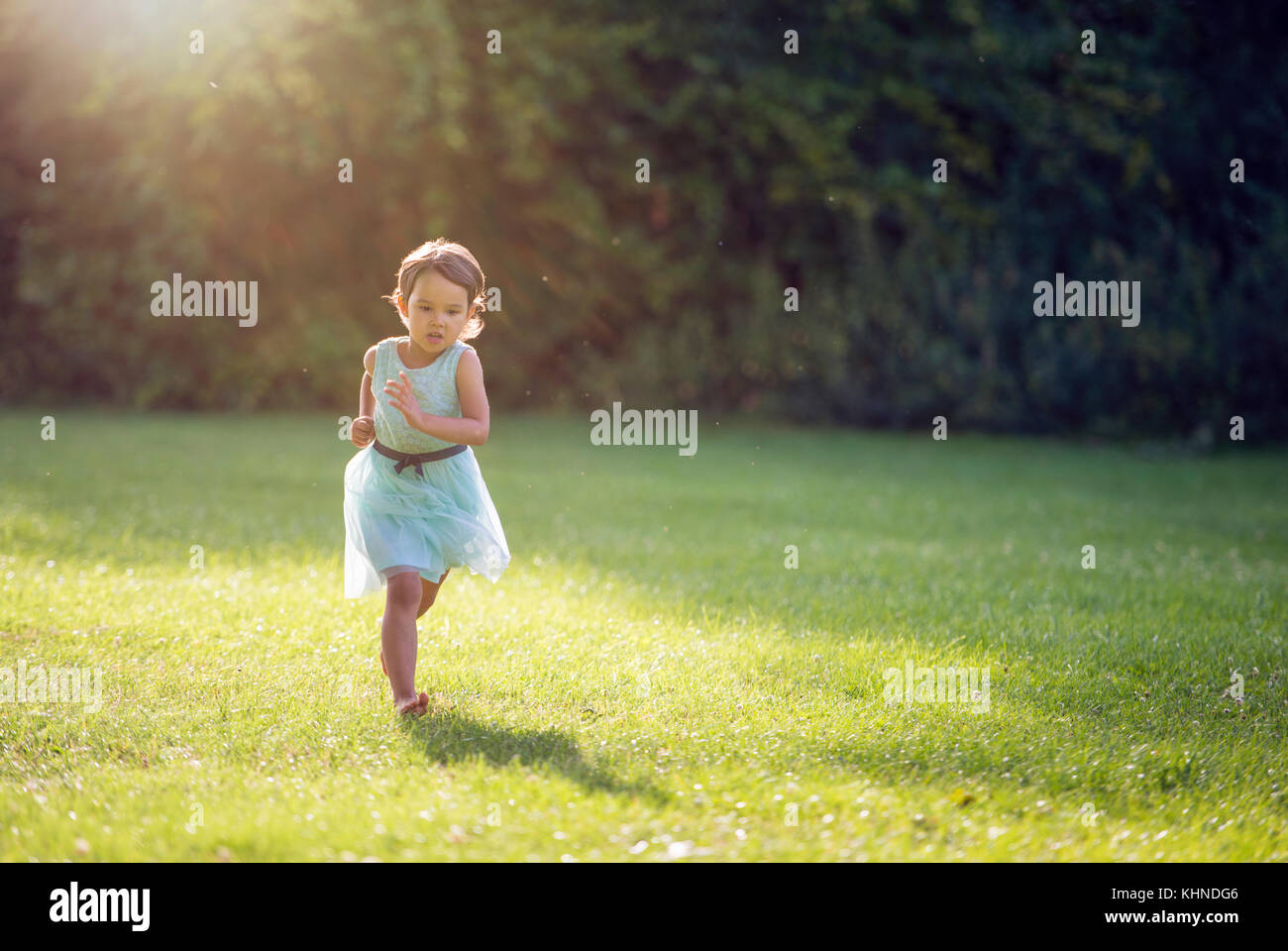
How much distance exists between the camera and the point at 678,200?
69.5 feet

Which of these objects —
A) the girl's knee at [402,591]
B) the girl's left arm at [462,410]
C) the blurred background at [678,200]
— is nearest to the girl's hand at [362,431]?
the girl's left arm at [462,410]

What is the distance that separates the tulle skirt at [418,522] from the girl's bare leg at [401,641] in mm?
88

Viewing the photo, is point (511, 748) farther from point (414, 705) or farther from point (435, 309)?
point (435, 309)

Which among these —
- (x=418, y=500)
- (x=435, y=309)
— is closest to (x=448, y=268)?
(x=435, y=309)

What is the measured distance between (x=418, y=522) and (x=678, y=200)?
17.5 m

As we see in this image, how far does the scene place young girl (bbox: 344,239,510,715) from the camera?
4.45 metres

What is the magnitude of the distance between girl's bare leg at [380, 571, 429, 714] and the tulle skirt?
9 cm

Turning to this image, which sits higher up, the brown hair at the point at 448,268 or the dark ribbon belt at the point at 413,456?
the brown hair at the point at 448,268

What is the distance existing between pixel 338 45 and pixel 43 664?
14.6 meters

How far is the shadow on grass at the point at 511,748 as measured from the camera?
3.73 m

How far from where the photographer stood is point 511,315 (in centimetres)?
2033

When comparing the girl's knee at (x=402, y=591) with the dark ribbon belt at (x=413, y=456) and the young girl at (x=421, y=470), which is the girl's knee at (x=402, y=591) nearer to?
the young girl at (x=421, y=470)
